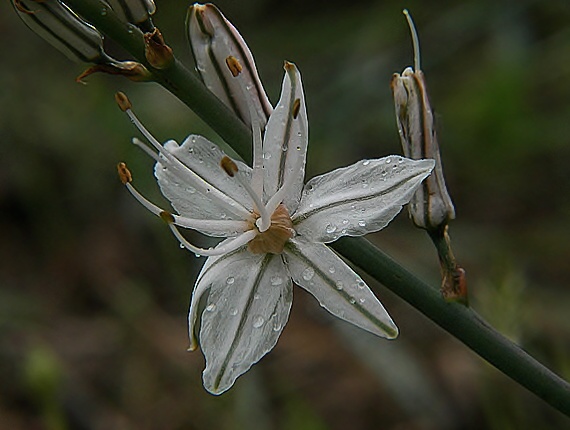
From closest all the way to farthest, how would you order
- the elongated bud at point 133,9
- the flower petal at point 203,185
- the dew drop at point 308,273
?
the elongated bud at point 133,9 → the dew drop at point 308,273 → the flower petal at point 203,185

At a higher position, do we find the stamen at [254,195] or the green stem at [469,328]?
the stamen at [254,195]

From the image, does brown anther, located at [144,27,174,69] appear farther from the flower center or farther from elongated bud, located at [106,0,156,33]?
the flower center

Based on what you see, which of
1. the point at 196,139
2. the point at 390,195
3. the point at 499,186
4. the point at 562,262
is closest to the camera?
the point at 390,195

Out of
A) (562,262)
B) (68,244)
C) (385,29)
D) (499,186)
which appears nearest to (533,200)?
(499,186)

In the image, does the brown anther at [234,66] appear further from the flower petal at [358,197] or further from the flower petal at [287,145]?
the flower petal at [358,197]

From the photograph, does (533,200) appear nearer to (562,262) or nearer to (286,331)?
(562,262)

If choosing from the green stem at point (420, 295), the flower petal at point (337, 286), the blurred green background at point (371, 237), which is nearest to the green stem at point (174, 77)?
the green stem at point (420, 295)

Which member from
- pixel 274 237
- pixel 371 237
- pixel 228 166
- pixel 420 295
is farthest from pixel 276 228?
pixel 371 237
